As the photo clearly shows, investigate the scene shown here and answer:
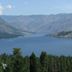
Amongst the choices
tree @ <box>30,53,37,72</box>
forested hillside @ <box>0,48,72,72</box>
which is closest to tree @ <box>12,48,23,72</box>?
forested hillside @ <box>0,48,72,72</box>

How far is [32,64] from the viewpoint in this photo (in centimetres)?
3356

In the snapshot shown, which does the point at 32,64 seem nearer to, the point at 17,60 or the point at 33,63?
the point at 33,63

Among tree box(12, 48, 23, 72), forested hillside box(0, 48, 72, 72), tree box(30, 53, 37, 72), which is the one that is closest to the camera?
tree box(12, 48, 23, 72)

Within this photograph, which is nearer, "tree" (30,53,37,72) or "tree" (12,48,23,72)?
"tree" (12,48,23,72)

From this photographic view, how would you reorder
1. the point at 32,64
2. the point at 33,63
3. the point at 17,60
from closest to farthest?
the point at 17,60, the point at 33,63, the point at 32,64

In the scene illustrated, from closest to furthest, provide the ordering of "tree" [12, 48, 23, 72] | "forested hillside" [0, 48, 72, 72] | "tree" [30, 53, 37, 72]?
"tree" [12, 48, 23, 72] < "forested hillside" [0, 48, 72, 72] < "tree" [30, 53, 37, 72]

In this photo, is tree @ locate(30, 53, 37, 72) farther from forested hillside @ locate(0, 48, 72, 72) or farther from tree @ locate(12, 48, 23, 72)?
tree @ locate(12, 48, 23, 72)

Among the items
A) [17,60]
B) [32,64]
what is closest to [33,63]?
[32,64]

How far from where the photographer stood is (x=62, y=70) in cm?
5316

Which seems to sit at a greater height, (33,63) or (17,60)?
(33,63)

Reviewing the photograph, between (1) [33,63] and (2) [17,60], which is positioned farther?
(1) [33,63]

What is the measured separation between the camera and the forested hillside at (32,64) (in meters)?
26.5

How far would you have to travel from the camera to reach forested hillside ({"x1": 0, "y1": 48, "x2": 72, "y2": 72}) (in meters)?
Result: 26.5

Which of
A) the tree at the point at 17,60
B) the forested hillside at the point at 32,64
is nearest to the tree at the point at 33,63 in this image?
the forested hillside at the point at 32,64
